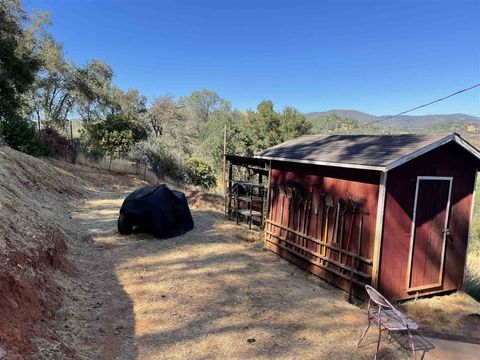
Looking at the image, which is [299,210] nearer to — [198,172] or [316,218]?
[316,218]

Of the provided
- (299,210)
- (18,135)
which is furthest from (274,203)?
(18,135)

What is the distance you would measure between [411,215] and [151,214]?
5.58 m

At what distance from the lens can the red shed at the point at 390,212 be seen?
18.7 ft

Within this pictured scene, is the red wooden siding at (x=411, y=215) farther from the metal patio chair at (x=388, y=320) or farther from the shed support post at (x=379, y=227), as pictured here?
the metal patio chair at (x=388, y=320)

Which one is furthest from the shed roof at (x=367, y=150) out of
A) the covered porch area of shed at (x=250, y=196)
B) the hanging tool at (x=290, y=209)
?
the covered porch area of shed at (x=250, y=196)

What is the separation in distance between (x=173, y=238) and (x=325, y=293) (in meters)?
3.93

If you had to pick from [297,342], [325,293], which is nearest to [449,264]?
[325,293]

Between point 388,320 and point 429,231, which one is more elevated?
point 429,231

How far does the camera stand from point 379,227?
5598 mm

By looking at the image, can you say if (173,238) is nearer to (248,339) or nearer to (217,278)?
(217,278)

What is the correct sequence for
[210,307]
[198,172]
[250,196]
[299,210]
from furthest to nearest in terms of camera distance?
[198,172], [250,196], [299,210], [210,307]

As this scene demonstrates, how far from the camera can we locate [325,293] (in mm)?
5969

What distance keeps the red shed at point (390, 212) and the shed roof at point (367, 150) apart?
0.07 ft

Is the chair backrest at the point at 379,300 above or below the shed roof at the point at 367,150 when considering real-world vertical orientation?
below
